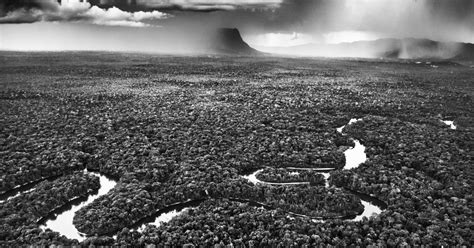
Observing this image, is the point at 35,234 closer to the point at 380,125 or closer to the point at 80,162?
the point at 80,162

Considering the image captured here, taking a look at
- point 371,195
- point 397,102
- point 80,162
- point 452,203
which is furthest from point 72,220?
point 397,102

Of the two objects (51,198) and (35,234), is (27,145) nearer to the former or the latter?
(51,198)

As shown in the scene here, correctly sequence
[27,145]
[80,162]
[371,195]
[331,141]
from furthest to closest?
1. [331,141]
2. [27,145]
3. [80,162]
4. [371,195]

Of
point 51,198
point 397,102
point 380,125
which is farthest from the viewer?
point 397,102

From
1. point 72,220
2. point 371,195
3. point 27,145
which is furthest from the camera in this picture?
point 27,145

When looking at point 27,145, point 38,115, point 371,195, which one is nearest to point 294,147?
point 371,195

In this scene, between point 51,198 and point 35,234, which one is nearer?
point 35,234

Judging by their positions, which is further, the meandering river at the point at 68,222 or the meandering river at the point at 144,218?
the meandering river at the point at 144,218

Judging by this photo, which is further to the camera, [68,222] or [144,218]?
[144,218]

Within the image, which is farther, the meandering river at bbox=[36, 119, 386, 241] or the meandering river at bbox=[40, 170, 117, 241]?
the meandering river at bbox=[36, 119, 386, 241]
